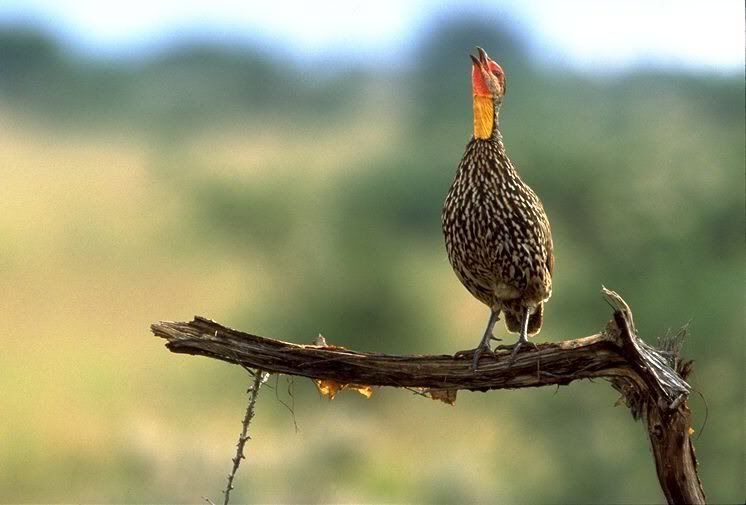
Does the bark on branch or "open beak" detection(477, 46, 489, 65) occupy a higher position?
"open beak" detection(477, 46, 489, 65)

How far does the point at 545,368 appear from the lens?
2.22 m

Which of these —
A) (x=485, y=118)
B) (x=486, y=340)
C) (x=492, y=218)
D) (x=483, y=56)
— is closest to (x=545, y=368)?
(x=486, y=340)

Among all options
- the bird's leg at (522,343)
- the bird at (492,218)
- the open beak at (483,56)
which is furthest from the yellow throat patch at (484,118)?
the bird's leg at (522,343)

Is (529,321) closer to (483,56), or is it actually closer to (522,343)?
(522,343)

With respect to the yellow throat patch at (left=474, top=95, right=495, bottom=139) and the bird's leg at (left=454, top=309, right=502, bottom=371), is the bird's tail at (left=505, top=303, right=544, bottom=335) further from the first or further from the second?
the yellow throat patch at (left=474, top=95, right=495, bottom=139)

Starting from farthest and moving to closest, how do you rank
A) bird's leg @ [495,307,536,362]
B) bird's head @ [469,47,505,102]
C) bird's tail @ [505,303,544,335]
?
bird's tail @ [505,303,544,335]
bird's head @ [469,47,505,102]
bird's leg @ [495,307,536,362]

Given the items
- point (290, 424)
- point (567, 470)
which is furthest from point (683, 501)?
point (567, 470)

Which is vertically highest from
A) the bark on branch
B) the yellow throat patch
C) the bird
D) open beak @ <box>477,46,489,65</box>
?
open beak @ <box>477,46,489,65</box>

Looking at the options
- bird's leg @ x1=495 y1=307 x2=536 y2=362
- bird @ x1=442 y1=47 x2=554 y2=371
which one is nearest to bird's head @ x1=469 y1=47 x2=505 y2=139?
bird @ x1=442 y1=47 x2=554 y2=371

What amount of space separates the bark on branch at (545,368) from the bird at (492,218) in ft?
0.47

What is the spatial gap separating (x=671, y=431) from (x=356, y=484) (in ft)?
9.75

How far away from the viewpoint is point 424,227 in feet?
17.3

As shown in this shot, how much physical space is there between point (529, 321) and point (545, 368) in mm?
481

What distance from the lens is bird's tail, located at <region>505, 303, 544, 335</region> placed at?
8.69ft
